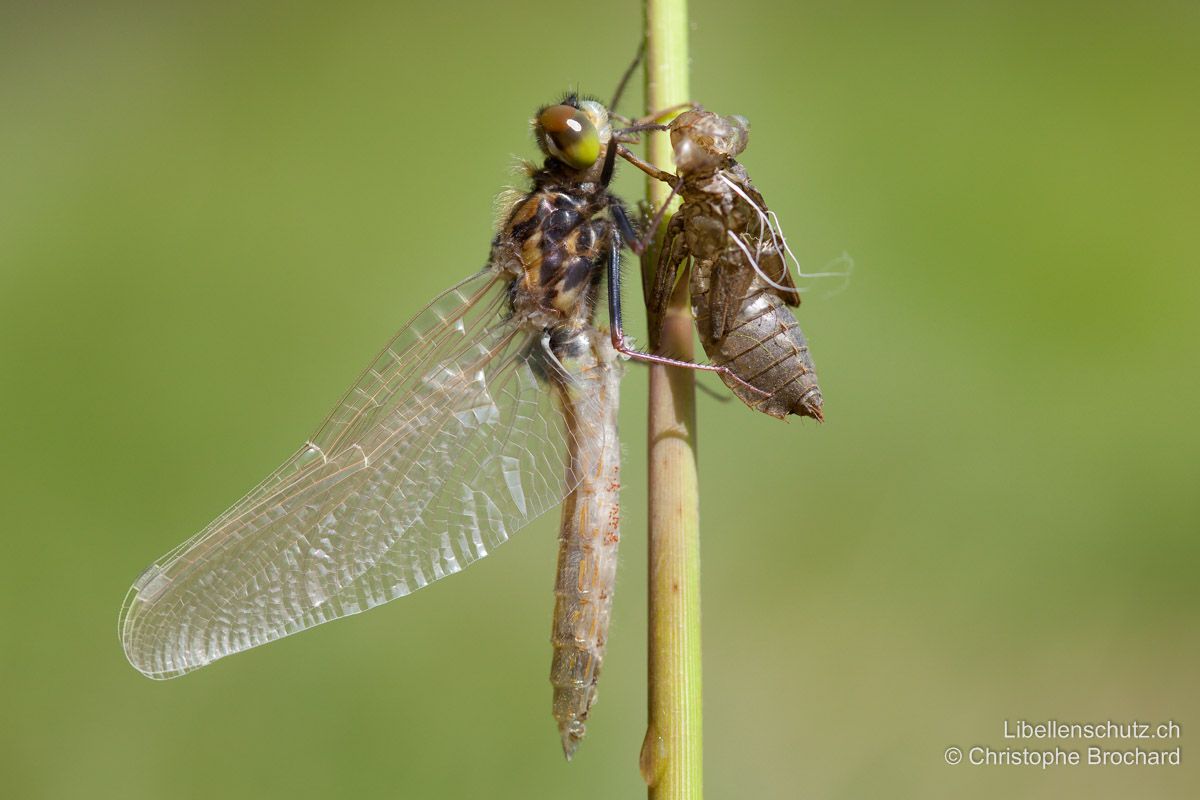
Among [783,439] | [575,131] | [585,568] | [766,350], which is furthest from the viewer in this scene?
[783,439]

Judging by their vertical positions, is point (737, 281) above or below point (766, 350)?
above

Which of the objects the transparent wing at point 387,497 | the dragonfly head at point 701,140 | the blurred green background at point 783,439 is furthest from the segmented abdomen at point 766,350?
the blurred green background at point 783,439

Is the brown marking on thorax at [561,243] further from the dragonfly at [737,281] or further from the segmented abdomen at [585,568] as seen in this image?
the dragonfly at [737,281]

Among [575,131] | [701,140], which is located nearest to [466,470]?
[575,131]

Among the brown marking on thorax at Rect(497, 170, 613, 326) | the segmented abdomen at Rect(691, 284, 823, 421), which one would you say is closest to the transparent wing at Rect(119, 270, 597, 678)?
the brown marking on thorax at Rect(497, 170, 613, 326)

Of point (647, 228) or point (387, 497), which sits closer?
point (647, 228)

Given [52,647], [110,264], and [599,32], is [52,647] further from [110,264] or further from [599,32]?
[599,32]

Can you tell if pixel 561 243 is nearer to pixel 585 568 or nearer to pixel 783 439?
pixel 585 568

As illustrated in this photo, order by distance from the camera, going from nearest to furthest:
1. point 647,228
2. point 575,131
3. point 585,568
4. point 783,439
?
point 647,228 → point 575,131 → point 585,568 → point 783,439
